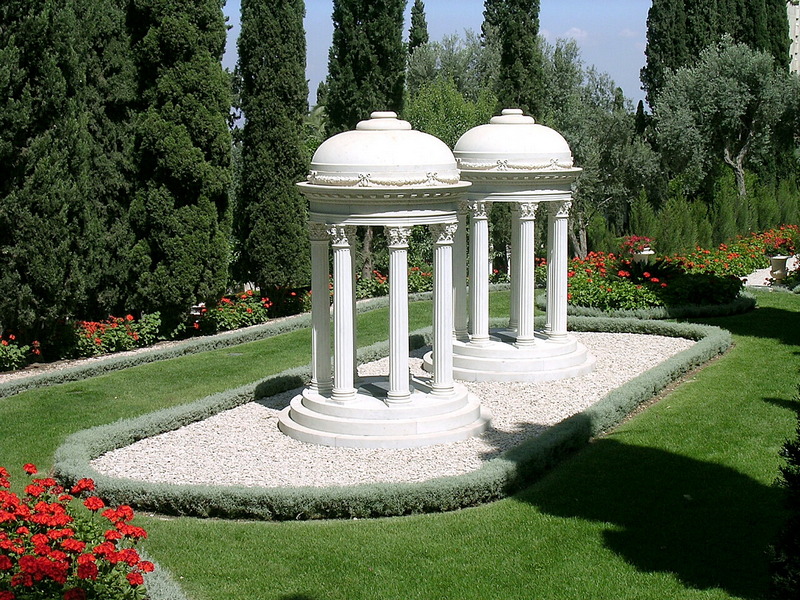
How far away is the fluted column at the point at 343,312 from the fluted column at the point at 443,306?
107 cm

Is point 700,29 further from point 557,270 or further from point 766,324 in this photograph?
point 557,270

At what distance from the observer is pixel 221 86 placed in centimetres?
1989

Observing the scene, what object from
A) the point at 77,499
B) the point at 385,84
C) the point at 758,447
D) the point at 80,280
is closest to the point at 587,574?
the point at 758,447

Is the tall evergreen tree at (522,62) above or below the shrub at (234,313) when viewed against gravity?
above

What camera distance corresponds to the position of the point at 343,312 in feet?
42.2

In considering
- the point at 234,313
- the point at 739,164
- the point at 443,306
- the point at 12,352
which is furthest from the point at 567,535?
the point at 739,164

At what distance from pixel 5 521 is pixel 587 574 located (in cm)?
481

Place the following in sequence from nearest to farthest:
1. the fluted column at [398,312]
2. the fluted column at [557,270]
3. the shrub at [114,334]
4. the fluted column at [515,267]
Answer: the fluted column at [398,312] < the fluted column at [557,270] < the fluted column at [515,267] < the shrub at [114,334]

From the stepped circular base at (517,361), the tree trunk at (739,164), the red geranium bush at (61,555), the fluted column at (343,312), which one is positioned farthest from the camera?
the tree trunk at (739,164)

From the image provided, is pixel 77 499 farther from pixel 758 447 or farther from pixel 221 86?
pixel 221 86

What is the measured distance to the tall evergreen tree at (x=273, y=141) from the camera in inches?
879

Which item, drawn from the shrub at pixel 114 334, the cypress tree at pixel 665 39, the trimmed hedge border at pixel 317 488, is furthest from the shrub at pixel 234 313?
the cypress tree at pixel 665 39

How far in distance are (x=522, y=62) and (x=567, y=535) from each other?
20.5m

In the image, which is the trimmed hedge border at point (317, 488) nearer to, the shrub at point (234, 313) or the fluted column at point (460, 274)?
the fluted column at point (460, 274)
